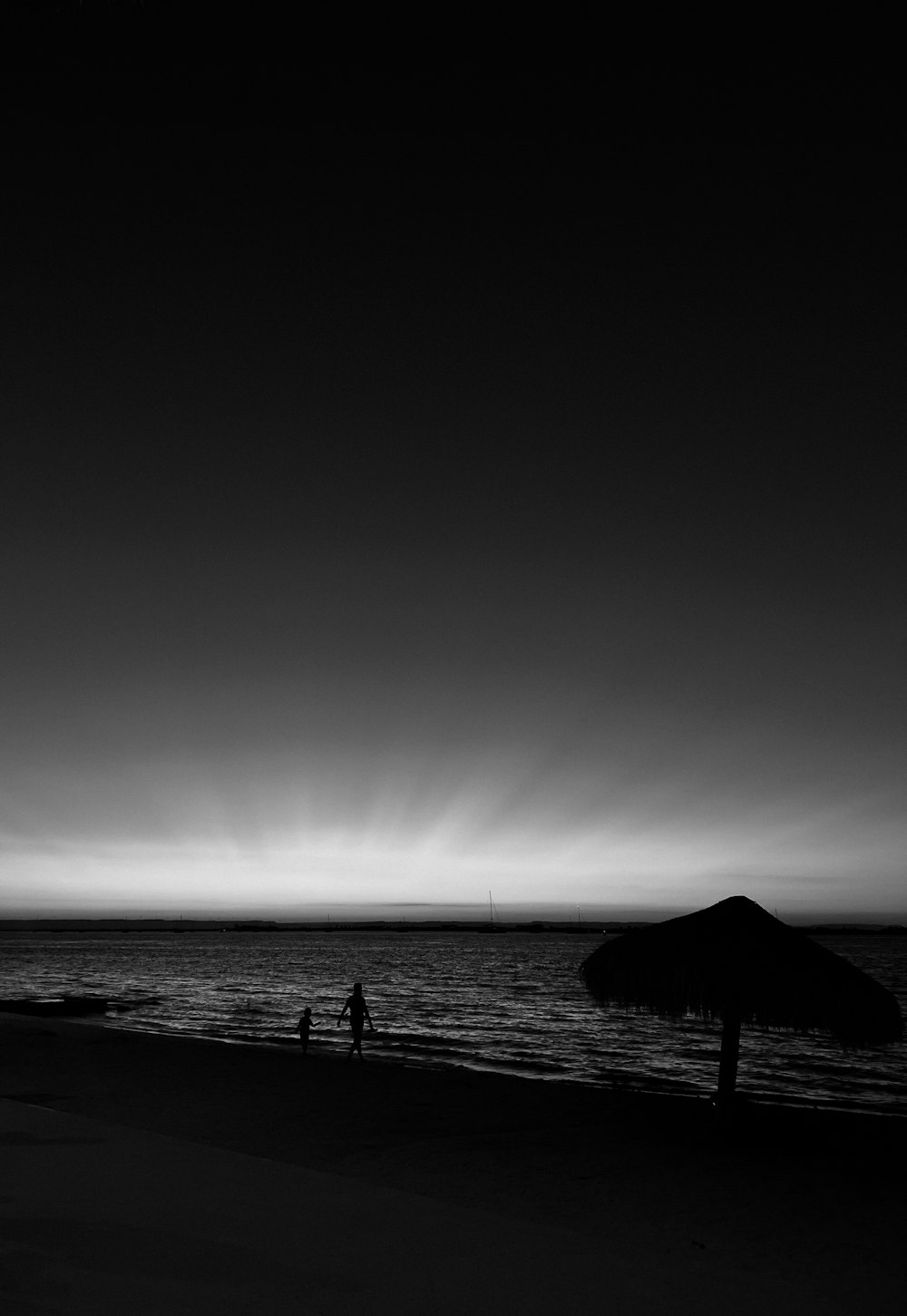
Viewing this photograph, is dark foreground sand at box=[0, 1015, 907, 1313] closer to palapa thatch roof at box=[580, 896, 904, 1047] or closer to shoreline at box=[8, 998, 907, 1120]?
palapa thatch roof at box=[580, 896, 904, 1047]

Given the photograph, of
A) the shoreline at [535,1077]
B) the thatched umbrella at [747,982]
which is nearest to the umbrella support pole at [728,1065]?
the thatched umbrella at [747,982]

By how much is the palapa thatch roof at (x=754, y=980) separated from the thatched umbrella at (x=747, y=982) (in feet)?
0.04

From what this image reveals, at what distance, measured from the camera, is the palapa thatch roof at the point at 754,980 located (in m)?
11.4

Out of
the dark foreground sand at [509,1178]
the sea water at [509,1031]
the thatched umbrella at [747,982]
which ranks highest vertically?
the thatched umbrella at [747,982]

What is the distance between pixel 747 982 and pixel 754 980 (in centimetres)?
9

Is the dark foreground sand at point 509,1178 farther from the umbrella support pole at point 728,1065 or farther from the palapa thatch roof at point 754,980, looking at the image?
the palapa thatch roof at point 754,980

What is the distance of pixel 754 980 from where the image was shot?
37.1 feet

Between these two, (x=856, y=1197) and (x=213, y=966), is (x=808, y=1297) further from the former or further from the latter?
(x=213, y=966)

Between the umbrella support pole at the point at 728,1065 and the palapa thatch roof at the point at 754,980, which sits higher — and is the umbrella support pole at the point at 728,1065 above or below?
below

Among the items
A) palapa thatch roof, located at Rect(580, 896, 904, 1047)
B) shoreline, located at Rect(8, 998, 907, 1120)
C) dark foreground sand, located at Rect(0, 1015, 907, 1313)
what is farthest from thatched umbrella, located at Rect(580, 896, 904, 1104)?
shoreline, located at Rect(8, 998, 907, 1120)

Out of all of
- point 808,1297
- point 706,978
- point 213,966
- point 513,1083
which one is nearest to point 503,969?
point 213,966

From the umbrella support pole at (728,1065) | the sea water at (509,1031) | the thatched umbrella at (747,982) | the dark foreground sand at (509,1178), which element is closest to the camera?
the dark foreground sand at (509,1178)

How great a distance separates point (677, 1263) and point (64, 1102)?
1055 cm

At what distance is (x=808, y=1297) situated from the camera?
5.98 metres
